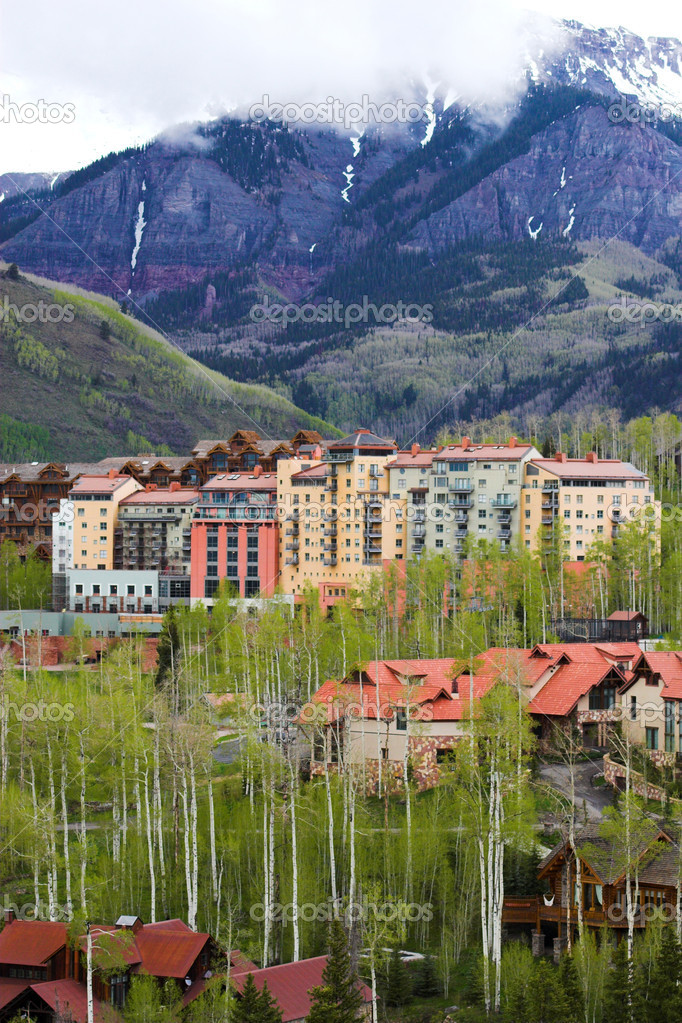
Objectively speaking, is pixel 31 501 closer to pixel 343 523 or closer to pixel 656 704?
pixel 343 523

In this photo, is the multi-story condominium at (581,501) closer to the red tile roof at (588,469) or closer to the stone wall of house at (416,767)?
the red tile roof at (588,469)

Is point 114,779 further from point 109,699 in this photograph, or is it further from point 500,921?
point 500,921

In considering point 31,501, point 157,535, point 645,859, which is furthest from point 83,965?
point 31,501

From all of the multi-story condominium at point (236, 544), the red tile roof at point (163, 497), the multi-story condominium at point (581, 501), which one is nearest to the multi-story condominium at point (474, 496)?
the multi-story condominium at point (581, 501)

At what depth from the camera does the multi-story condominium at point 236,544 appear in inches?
5778

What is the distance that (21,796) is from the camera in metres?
69.8

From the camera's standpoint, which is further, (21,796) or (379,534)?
(379,534)

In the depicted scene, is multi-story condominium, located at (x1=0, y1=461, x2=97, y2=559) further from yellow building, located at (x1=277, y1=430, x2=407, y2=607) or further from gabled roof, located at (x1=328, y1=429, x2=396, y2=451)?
gabled roof, located at (x1=328, y1=429, x2=396, y2=451)

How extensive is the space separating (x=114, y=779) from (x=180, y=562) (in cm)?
8353

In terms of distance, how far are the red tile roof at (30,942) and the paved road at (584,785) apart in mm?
24739

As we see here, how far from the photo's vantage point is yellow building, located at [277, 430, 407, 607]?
143875mm

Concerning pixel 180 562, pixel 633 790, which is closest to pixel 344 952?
pixel 633 790

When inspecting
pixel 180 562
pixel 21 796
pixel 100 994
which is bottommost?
pixel 100 994

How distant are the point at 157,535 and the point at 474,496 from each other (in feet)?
119
